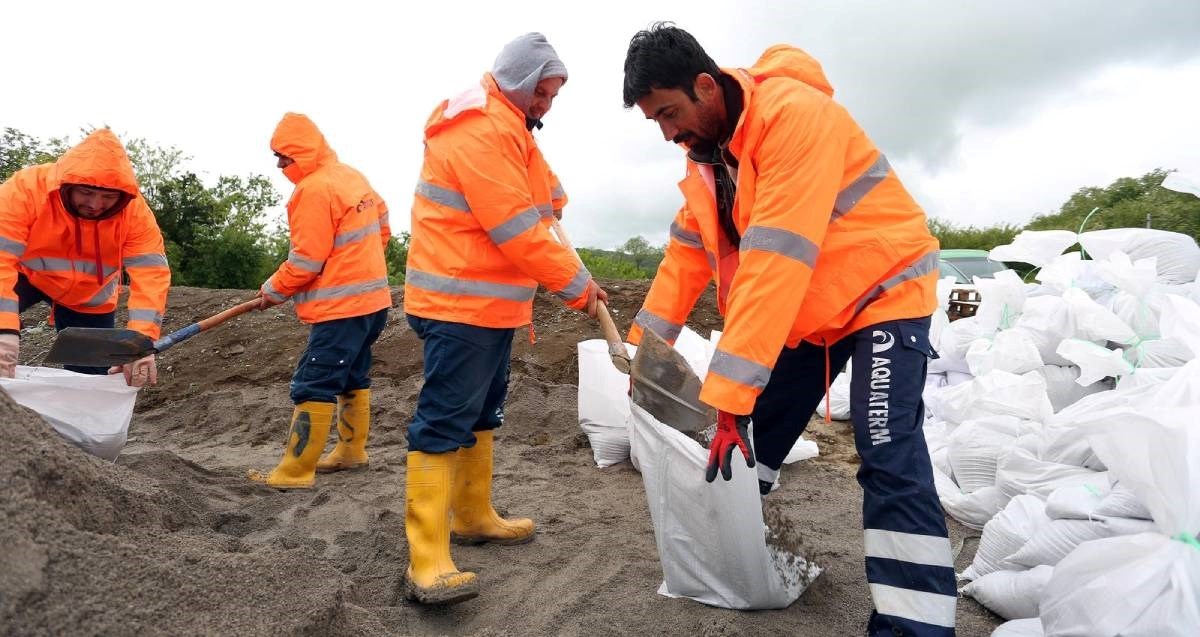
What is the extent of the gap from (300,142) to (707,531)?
2874mm

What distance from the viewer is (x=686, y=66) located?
6.43 feet

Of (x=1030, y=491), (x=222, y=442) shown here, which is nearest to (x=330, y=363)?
(x=222, y=442)

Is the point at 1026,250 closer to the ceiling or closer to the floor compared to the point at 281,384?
closer to the ceiling

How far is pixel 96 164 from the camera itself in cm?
322

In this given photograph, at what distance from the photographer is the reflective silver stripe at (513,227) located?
2396 mm

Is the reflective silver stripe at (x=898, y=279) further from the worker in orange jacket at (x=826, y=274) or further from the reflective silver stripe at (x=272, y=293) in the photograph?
the reflective silver stripe at (x=272, y=293)

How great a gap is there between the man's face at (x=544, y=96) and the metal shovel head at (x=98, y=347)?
198cm

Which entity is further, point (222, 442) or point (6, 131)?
point (6, 131)

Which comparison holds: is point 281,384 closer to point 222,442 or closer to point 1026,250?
point 222,442

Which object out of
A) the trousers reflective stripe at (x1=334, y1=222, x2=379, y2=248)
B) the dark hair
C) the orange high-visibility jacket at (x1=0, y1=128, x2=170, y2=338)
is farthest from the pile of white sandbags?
the orange high-visibility jacket at (x1=0, y1=128, x2=170, y2=338)

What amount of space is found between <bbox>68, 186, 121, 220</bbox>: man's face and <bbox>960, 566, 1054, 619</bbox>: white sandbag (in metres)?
3.66

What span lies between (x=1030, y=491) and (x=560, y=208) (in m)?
2.02

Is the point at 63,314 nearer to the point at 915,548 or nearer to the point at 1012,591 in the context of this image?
the point at 915,548

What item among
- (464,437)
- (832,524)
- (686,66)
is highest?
(686,66)
